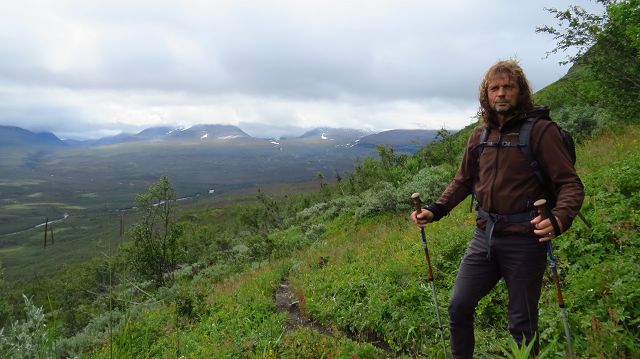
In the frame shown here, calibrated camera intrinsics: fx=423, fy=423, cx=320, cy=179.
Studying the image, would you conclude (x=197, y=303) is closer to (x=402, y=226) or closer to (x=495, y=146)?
(x=402, y=226)

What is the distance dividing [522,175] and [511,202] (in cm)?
25

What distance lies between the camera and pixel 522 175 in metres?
3.65

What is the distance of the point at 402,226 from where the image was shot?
15.5 metres

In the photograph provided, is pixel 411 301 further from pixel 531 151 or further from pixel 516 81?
pixel 516 81

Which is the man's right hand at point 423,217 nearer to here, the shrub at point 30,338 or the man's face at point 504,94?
the man's face at point 504,94

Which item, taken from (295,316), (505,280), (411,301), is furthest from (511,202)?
(295,316)

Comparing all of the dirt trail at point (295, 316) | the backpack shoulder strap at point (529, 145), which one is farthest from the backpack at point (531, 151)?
the dirt trail at point (295, 316)

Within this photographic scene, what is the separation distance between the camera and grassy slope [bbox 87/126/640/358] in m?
4.93

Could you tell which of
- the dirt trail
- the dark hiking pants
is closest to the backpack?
the dark hiking pants

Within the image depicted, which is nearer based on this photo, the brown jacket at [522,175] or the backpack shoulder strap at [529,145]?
the brown jacket at [522,175]

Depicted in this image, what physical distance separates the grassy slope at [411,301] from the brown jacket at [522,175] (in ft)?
3.57

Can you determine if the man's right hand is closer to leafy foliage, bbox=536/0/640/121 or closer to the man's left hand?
the man's left hand

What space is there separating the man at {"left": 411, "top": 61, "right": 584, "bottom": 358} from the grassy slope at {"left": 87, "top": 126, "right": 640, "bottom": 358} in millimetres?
635

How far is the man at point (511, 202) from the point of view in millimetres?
3486
